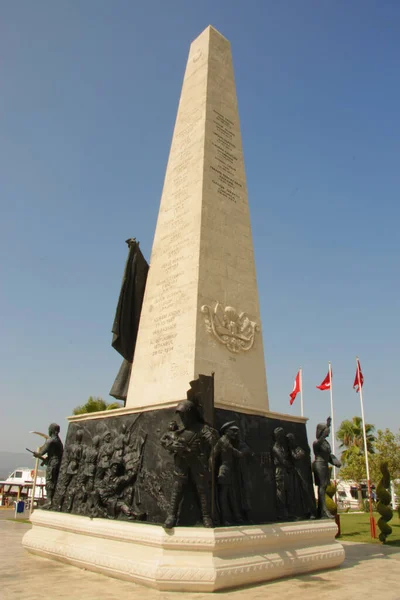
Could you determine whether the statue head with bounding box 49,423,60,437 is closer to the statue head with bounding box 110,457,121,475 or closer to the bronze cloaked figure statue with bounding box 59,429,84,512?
the bronze cloaked figure statue with bounding box 59,429,84,512

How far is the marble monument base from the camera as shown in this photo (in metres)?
6.84

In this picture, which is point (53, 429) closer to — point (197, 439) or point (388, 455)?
point (197, 439)

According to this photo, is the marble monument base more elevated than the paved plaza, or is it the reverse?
the marble monument base

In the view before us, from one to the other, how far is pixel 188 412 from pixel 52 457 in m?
5.18

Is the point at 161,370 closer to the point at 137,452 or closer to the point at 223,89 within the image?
the point at 137,452

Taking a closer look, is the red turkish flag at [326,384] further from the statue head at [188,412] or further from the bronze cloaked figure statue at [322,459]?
the statue head at [188,412]

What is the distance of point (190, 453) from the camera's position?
293 inches

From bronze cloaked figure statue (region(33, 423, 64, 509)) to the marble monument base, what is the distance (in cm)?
136

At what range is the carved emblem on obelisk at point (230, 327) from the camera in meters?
9.51

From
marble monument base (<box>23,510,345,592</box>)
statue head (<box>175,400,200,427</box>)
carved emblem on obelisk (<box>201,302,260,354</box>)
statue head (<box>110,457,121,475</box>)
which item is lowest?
marble monument base (<box>23,510,345,592</box>)

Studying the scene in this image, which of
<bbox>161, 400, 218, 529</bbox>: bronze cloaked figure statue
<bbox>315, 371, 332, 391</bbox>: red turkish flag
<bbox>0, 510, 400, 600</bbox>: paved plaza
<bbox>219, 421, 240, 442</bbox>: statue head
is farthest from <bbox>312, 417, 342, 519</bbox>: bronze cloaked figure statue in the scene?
<bbox>315, 371, 332, 391</bbox>: red turkish flag

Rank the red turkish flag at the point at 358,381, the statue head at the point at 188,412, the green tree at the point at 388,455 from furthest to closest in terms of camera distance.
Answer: the green tree at the point at 388,455
the red turkish flag at the point at 358,381
the statue head at the point at 188,412

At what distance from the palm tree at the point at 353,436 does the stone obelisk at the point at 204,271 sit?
3867cm

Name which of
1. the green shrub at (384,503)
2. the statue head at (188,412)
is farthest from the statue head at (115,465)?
the green shrub at (384,503)
